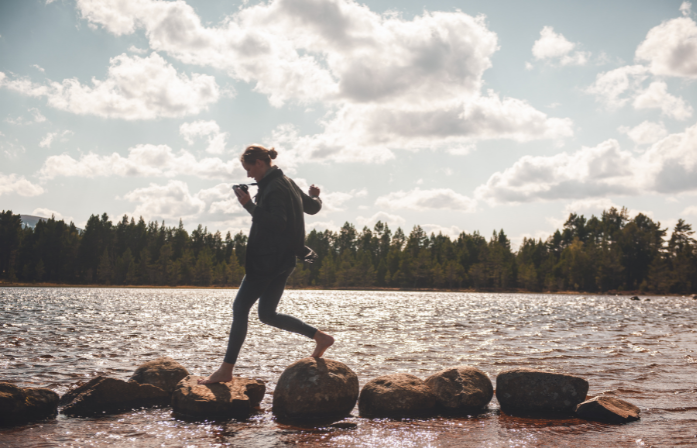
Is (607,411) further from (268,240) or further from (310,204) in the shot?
(268,240)

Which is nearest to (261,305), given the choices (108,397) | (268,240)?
(268,240)

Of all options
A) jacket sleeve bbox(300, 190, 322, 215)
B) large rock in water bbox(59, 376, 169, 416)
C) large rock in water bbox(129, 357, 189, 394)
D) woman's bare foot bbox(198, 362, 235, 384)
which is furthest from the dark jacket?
large rock in water bbox(129, 357, 189, 394)

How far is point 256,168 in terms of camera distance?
17.5 ft

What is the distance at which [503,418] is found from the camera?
5.62 m

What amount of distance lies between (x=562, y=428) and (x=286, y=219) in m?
3.94

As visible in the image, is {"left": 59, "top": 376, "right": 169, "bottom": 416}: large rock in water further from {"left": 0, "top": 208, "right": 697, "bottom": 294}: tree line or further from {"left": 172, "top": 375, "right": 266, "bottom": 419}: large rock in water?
{"left": 0, "top": 208, "right": 697, "bottom": 294}: tree line

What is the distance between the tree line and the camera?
99688mm

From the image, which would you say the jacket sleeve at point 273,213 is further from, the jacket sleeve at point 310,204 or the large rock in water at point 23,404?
the large rock in water at point 23,404

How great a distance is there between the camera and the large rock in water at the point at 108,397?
5.68 meters

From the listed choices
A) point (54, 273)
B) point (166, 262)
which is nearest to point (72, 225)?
point (54, 273)

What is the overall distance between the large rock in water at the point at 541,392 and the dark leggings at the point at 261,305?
2.88 meters

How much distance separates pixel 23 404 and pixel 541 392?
21.0 feet

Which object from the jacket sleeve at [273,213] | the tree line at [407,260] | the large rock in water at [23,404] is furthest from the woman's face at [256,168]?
the tree line at [407,260]

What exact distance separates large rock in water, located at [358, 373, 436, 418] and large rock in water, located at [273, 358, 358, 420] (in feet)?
0.76
